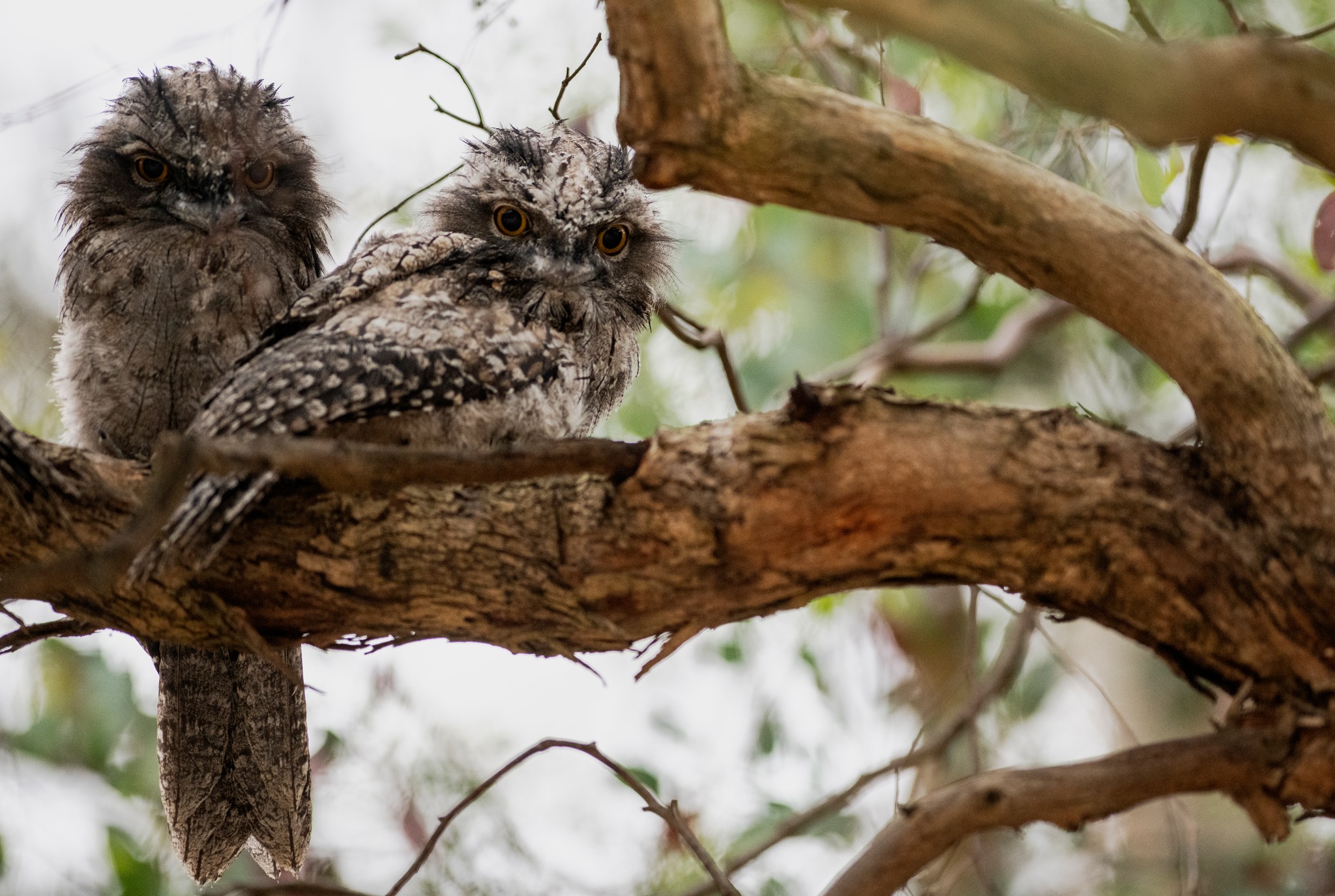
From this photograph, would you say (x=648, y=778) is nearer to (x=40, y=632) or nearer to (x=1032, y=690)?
(x=40, y=632)

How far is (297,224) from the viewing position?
333cm

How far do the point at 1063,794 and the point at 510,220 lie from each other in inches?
73.6

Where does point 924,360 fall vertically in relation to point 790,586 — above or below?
above

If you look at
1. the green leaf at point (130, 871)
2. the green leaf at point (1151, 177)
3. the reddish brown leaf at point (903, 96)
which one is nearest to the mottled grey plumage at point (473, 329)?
the reddish brown leaf at point (903, 96)

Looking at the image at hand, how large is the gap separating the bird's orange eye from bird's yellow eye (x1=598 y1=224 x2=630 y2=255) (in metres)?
0.91

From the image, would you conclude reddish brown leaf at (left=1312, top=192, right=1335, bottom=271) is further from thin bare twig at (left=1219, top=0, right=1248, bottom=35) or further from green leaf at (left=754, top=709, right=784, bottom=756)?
green leaf at (left=754, top=709, right=784, bottom=756)

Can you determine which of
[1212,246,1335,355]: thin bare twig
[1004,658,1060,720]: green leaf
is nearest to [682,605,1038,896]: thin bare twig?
[1212,246,1335,355]: thin bare twig

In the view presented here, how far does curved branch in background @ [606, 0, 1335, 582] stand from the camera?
1850mm

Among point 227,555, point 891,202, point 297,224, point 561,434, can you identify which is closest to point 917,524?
point 891,202

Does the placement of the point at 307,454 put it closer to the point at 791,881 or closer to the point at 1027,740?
the point at 791,881

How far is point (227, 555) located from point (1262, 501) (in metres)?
1.87

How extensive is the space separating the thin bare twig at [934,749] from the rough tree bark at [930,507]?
2.40ft

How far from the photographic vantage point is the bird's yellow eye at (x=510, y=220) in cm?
305

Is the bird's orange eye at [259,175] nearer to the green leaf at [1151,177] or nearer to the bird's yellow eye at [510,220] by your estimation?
the bird's yellow eye at [510,220]
